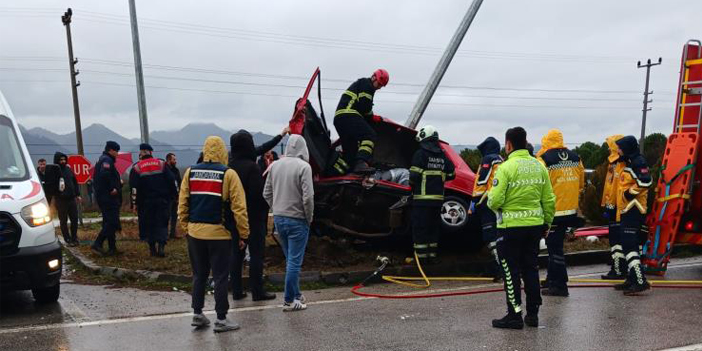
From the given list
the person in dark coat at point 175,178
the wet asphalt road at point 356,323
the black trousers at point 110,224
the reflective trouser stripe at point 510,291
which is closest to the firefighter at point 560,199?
the wet asphalt road at point 356,323

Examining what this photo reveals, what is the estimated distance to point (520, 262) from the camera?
597 centimetres

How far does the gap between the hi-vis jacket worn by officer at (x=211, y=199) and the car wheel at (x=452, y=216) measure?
140 inches

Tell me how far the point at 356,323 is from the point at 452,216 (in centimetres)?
310

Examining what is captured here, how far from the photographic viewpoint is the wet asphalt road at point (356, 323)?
209 inches

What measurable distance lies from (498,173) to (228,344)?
2.77m

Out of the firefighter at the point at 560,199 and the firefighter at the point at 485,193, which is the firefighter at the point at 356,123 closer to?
the firefighter at the point at 485,193

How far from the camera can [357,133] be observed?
879 centimetres

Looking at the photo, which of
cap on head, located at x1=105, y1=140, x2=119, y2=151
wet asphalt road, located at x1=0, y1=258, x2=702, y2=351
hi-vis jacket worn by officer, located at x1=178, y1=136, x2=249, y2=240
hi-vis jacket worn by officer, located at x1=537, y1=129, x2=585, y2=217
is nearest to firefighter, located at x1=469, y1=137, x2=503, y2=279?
hi-vis jacket worn by officer, located at x1=537, y1=129, x2=585, y2=217

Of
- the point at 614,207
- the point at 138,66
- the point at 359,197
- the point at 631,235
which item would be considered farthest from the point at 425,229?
the point at 138,66

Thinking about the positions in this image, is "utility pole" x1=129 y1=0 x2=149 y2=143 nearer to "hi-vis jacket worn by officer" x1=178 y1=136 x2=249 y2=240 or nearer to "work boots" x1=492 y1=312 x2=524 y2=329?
"hi-vis jacket worn by officer" x1=178 y1=136 x2=249 y2=240

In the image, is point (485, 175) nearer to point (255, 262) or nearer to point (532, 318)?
point (532, 318)

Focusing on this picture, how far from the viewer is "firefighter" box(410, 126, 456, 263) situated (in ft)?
27.4

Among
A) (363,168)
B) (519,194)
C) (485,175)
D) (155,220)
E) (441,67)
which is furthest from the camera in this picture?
(441,67)

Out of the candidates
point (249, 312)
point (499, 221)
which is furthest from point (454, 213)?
point (249, 312)
